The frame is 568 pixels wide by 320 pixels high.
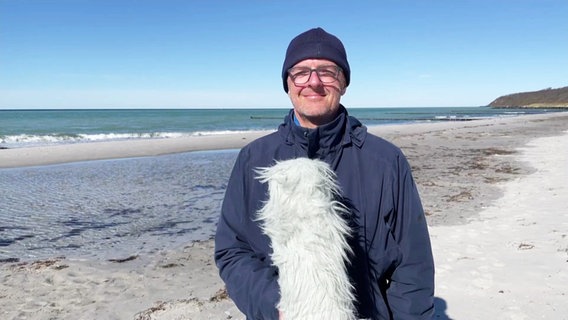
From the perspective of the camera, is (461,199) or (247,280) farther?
(461,199)

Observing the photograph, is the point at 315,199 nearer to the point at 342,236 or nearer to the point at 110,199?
the point at 342,236

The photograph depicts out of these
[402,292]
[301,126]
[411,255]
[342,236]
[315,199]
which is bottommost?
[402,292]

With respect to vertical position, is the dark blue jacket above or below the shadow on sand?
above

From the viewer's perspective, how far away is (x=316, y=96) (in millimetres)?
1836

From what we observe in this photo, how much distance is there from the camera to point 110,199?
33.3ft

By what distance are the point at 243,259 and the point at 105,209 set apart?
8.38m

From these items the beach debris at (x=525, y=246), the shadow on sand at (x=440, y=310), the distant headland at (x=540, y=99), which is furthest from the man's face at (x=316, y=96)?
the distant headland at (x=540, y=99)

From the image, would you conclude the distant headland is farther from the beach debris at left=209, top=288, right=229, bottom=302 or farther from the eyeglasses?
the eyeglasses

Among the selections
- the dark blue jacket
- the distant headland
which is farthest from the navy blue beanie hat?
the distant headland

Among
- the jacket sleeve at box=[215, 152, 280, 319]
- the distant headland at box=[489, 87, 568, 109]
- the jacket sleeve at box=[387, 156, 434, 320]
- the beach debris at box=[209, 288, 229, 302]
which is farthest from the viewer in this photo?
the distant headland at box=[489, 87, 568, 109]

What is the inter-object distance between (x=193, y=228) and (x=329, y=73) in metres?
6.40

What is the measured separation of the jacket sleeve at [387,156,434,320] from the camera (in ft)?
5.63

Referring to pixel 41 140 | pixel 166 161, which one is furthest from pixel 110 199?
pixel 41 140

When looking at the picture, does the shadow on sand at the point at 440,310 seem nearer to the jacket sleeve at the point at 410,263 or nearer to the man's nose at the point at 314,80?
the jacket sleeve at the point at 410,263
